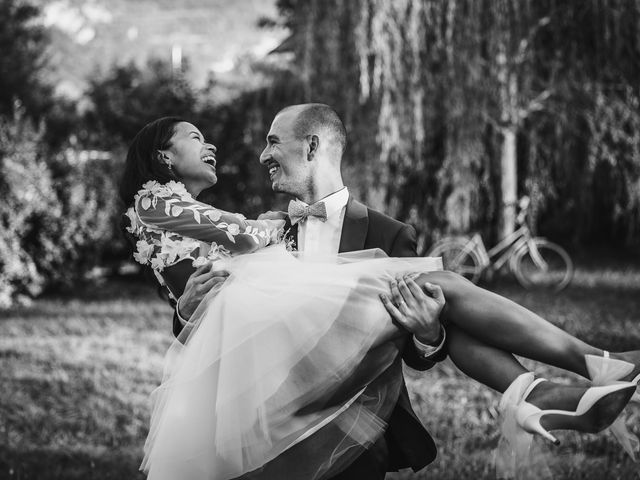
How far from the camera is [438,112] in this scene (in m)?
9.16

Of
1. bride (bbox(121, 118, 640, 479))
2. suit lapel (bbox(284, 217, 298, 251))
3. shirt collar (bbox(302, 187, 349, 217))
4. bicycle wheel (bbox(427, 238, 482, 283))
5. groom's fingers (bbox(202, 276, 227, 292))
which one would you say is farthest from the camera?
bicycle wheel (bbox(427, 238, 482, 283))

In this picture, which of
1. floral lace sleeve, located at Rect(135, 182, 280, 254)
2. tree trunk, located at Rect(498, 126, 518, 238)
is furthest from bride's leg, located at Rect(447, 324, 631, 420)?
tree trunk, located at Rect(498, 126, 518, 238)

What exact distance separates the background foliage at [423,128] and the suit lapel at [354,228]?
19.8ft

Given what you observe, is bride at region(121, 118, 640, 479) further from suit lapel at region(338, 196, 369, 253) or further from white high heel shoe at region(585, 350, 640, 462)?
suit lapel at region(338, 196, 369, 253)

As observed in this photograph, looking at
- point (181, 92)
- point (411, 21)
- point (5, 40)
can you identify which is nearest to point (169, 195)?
point (411, 21)

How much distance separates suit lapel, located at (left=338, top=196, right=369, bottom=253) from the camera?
9.00 ft

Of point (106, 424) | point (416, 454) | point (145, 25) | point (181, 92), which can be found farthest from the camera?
point (145, 25)

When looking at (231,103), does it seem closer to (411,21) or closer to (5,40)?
(411,21)

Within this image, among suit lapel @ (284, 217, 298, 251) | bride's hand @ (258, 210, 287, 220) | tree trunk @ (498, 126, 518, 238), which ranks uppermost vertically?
bride's hand @ (258, 210, 287, 220)

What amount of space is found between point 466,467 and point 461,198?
18.6 ft

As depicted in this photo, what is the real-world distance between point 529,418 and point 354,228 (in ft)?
2.87

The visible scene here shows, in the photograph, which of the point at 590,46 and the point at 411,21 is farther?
the point at 590,46

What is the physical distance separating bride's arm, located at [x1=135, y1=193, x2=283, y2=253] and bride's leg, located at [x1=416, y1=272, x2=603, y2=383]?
71 centimetres

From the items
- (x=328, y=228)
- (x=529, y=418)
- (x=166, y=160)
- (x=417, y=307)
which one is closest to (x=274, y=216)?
(x=328, y=228)
